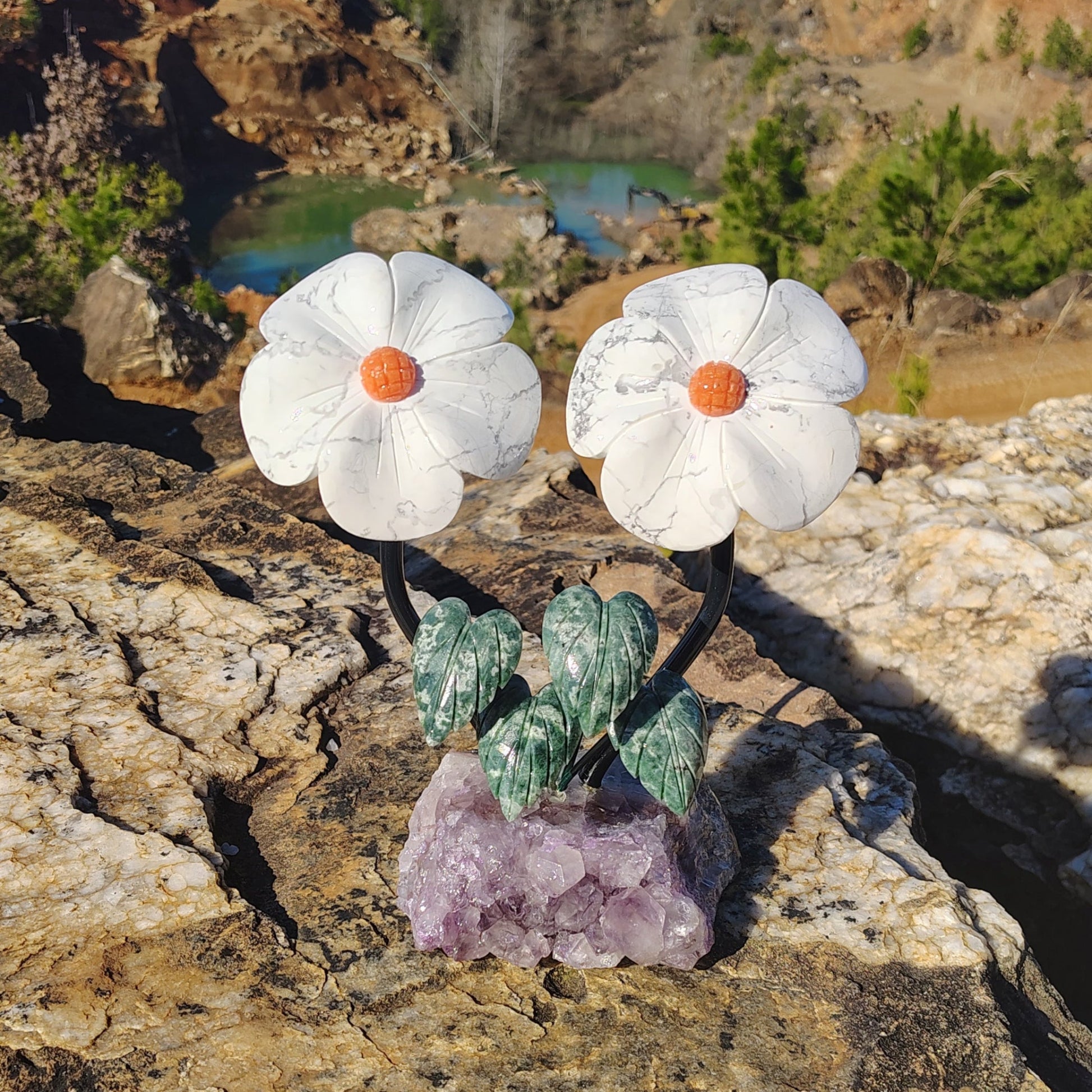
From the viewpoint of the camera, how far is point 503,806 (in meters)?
2.36

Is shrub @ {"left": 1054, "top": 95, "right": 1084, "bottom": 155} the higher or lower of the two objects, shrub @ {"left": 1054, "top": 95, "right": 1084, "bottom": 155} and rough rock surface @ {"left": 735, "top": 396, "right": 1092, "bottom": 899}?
the lower

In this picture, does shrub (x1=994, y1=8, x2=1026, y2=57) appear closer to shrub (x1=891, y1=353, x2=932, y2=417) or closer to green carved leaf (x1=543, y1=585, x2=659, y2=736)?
shrub (x1=891, y1=353, x2=932, y2=417)

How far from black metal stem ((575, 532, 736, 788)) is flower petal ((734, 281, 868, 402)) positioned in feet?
1.16

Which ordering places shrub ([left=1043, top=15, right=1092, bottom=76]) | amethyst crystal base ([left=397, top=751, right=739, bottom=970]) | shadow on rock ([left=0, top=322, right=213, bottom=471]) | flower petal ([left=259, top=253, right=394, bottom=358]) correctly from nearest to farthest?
flower petal ([left=259, top=253, right=394, bottom=358])
amethyst crystal base ([left=397, top=751, right=739, bottom=970])
shadow on rock ([left=0, top=322, right=213, bottom=471])
shrub ([left=1043, top=15, right=1092, bottom=76])

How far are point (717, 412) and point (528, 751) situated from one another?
844mm

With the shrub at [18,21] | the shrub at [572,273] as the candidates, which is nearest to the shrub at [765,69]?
the shrub at [572,273]

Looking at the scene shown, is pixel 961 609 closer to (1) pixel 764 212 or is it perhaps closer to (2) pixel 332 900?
(2) pixel 332 900

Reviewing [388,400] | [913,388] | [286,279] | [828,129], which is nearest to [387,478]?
[388,400]

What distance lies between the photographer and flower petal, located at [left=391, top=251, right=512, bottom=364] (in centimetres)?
227

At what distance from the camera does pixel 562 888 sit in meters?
2.37

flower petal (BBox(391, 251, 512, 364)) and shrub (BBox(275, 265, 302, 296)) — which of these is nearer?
flower petal (BBox(391, 251, 512, 364))

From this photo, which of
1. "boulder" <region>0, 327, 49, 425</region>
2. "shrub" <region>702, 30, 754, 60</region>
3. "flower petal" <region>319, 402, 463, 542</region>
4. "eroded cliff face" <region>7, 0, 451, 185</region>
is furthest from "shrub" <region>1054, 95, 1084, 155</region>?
"flower petal" <region>319, 402, 463, 542</region>

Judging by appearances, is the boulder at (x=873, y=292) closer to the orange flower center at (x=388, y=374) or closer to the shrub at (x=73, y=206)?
the shrub at (x=73, y=206)

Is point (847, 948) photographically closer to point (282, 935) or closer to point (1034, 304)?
point (282, 935)
